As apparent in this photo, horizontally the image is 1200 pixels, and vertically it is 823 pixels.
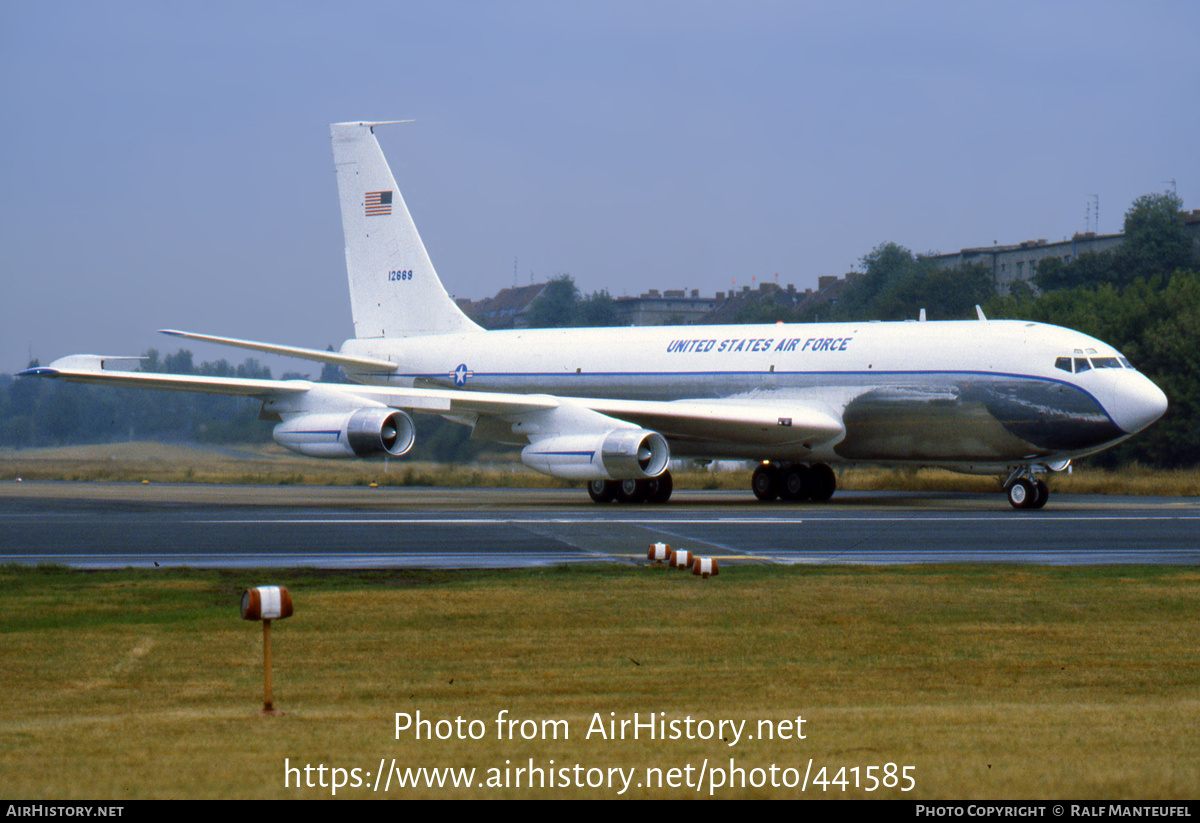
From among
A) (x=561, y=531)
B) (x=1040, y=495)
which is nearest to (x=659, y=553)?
(x=561, y=531)

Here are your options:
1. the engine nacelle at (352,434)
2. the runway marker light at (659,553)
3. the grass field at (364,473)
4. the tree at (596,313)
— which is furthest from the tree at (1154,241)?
the runway marker light at (659,553)

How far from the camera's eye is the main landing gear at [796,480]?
30.5 meters

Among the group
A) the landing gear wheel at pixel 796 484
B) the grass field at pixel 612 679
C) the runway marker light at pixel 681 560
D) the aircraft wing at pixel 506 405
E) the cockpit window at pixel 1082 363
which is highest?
the cockpit window at pixel 1082 363

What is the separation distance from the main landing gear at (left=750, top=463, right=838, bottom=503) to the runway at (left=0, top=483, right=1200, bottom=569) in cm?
70

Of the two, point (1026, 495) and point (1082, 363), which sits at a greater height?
point (1082, 363)

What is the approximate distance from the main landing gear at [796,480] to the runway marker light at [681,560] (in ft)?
52.8

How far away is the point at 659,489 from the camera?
28.4 meters

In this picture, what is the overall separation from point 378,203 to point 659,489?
12.6 m

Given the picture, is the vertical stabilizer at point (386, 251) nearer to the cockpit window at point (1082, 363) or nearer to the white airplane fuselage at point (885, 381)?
the white airplane fuselage at point (885, 381)

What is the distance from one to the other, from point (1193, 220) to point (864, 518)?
76858 millimetres

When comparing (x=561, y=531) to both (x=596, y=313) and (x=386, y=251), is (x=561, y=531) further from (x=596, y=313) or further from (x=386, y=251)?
(x=596, y=313)

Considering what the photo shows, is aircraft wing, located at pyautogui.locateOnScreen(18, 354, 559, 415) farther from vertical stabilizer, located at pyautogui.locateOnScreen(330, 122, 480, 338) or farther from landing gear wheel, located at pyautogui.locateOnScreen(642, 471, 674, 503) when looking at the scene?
vertical stabilizer, located at pyautogui.locateOnScreen(330, 122, 480, 338)

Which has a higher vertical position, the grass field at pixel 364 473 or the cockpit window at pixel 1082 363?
the cockpit window at pixel 1082 363

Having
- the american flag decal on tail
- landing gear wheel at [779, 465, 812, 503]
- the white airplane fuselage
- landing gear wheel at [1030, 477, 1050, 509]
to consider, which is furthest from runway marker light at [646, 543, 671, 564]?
the american flag decal on tail
